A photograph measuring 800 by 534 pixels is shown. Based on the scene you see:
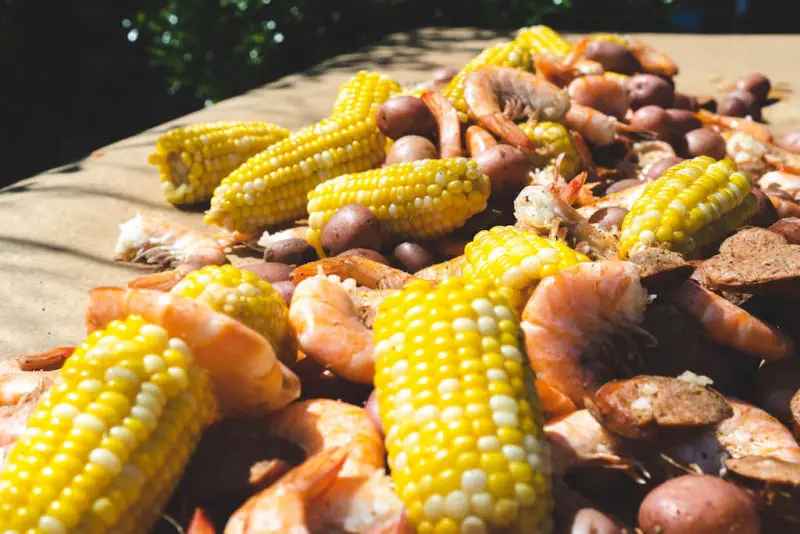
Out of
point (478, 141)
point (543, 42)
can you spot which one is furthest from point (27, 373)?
point (543, 42)

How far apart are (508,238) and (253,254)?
3.95 ft

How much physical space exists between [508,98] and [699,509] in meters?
2.29

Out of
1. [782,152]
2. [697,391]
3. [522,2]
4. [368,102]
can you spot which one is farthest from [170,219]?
[522,2]

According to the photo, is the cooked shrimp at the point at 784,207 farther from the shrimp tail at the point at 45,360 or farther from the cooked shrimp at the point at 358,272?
the shrimp tail at the point at 45,360

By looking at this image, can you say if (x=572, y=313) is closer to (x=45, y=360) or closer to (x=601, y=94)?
(x=45, y=360)

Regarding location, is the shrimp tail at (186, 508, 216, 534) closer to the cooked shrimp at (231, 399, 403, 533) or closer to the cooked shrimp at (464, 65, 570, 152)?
the cooked shrimp at (231, 399, 403, 533)

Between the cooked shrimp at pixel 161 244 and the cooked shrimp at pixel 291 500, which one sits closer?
the cooked shrimp at pixel 291 500

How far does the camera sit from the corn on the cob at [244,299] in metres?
1.90

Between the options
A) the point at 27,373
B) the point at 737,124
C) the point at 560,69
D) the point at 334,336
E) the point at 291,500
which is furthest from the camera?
the point at 737,124

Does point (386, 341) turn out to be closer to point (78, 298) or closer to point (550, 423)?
point (550, 423)

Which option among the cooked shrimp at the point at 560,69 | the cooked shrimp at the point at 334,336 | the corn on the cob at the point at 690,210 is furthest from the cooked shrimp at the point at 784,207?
the cooked shrimp at the point at 334,336

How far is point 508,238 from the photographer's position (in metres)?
2.20

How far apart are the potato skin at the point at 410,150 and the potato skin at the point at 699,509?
177cm

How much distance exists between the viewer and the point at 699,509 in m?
1.47
